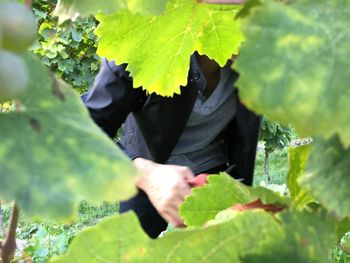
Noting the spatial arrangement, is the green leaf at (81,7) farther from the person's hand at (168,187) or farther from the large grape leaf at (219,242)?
the person's hand at (168,187)

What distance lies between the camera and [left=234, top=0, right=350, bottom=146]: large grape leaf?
357 mm

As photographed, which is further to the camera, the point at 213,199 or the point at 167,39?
the point at 167,39

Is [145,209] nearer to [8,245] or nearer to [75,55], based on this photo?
[8,245]

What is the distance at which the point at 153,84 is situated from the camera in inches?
36.8

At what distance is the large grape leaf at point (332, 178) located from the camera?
1.45 feet

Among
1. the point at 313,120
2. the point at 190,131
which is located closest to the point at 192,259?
the point at 313,120

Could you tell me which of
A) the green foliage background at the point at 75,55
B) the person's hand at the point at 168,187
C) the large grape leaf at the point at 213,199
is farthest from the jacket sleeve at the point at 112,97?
the green foliage background at the point at 75,55

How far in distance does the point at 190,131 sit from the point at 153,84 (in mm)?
952

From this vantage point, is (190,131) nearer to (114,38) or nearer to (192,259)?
(114,38)

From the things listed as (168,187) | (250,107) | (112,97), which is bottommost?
(112,97)

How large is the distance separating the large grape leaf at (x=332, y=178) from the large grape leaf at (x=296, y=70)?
75 millimetres

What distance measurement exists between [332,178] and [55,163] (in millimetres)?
207

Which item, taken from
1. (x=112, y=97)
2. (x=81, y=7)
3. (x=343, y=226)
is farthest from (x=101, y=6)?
(x=112, y=97)

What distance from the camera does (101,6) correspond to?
0.55 m
